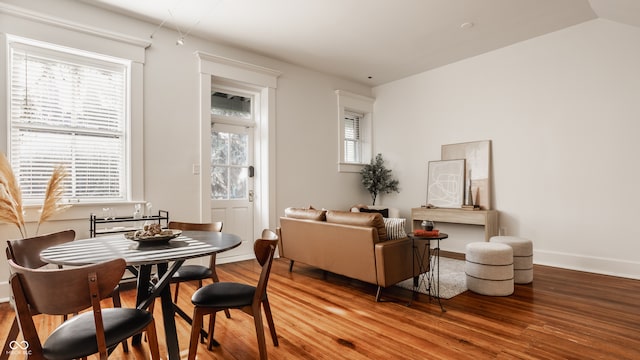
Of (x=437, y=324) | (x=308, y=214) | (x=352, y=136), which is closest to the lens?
(x=437, y=324)

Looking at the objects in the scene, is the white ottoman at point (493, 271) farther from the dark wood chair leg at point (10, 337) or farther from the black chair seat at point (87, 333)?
the dark wood chair leg at point (10, 337)

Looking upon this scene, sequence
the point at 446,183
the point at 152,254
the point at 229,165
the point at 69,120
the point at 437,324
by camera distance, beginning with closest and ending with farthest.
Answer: the point at 152,254 → the point at 437,324 → the point at 69,120 → the point at 229,165 → the point at 446,183

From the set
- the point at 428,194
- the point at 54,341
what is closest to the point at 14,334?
the point at 54,341

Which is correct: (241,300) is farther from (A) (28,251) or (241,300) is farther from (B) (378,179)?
(B) (378,179)

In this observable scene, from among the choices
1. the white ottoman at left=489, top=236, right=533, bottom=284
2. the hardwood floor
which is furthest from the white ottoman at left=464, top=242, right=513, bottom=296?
the white ottoman at left=489, top=236, right=533, bottom=284

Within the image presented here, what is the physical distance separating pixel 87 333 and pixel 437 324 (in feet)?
7.97

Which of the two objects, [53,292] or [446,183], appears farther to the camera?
[446,183]

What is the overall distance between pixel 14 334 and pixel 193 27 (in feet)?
12.3

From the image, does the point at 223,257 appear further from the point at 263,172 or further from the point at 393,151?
the point at 393,151

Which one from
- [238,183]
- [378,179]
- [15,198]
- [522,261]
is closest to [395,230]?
[522,261]

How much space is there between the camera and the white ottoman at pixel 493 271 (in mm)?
3441

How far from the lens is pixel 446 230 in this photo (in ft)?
19.0

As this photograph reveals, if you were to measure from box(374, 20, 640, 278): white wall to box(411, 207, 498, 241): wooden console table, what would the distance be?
310 mm

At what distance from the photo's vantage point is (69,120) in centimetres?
376
